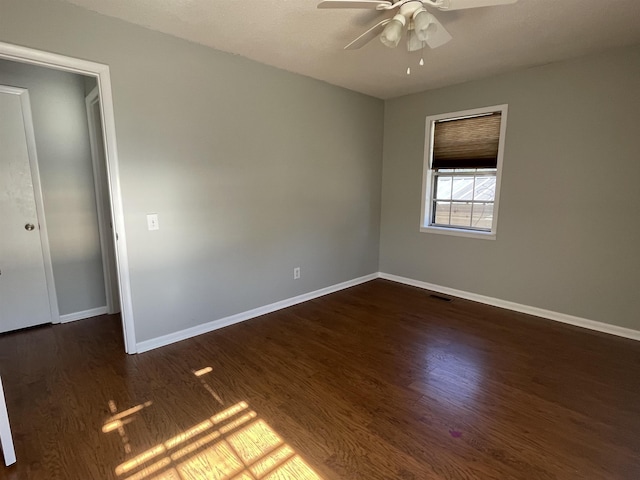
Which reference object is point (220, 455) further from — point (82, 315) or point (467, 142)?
point (467, 142)

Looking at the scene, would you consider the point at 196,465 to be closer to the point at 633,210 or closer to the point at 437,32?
the point at 437,32

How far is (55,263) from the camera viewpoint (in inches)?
123

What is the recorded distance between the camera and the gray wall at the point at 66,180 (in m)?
2.90

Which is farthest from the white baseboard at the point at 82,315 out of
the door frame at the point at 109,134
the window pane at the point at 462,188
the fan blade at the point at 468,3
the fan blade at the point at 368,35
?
the window pane at the point at 462,188

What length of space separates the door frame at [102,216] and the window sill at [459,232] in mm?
3610

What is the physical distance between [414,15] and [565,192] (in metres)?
2.35

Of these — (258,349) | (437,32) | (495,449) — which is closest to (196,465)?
(258,349)

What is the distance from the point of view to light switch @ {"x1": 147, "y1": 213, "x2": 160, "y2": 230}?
2.55 m

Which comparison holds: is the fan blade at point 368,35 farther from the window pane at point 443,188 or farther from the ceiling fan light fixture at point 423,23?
the window pane at point 443,188

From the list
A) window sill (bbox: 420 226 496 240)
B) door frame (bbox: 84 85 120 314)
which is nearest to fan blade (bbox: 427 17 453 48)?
window sill (bbox: 420 226 496 240)

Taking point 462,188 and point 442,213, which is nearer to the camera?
point 462,188

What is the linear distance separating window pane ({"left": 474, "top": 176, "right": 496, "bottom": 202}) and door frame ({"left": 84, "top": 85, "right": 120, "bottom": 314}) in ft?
12.8

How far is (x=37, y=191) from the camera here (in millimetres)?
2941

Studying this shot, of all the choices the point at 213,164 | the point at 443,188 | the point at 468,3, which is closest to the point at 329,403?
the point at 213,164
